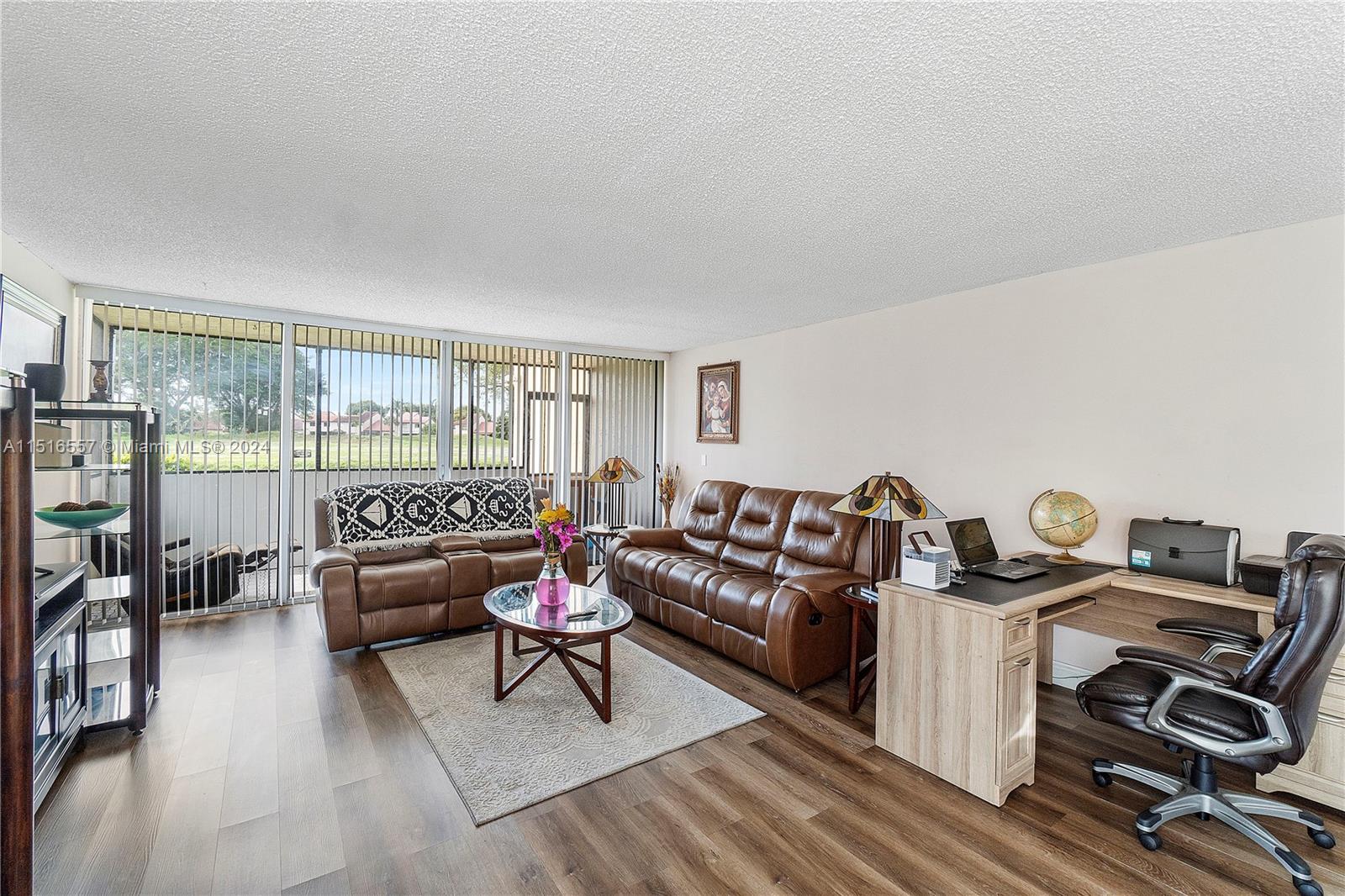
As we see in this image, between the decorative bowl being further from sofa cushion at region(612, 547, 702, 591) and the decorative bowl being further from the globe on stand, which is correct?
the globe on stand

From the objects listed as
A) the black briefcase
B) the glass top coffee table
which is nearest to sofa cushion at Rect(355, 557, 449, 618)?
the glass top coffee table

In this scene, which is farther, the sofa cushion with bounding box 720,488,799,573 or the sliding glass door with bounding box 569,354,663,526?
the sliding glass door with bounding box 569,354,663,526

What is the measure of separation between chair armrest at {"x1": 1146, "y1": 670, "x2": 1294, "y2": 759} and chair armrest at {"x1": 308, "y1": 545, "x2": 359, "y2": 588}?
4.22 meters

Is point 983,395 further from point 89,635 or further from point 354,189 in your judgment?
point 89,635

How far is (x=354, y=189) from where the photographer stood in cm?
241

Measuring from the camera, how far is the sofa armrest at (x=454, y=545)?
→ 4461mm

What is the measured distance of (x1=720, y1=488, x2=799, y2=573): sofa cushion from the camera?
4.32m

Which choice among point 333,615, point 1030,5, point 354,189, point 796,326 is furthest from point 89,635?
point 796,326

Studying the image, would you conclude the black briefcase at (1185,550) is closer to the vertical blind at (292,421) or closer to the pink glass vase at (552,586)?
the pink glass vase at (552,586)

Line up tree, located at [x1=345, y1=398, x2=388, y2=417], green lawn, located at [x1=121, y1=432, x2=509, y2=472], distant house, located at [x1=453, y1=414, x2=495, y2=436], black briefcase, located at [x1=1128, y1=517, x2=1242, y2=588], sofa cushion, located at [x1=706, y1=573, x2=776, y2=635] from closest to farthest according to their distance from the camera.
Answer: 1. black briefcase, located at [x1=1128, y1=517, x2=1242, y2=588]
2. sofa cushion, located at [x1=706, y1=573, x2=776, y2=635]
3. green lawn, located at [x1=121, y1=432, x2=509, y2=472]
4. tree, located at [x1=345, y1=398, x2=388, y2=417]
5. distant house, located at [x1=453, y1=414, x2=495, y2=436]

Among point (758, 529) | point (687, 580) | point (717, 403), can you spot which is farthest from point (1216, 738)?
point (717, 403)

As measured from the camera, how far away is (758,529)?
4508 mm

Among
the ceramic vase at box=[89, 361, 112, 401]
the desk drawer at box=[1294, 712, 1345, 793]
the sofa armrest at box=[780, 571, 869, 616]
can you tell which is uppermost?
the ceramic vase at box=[89, 361, 112, 401]

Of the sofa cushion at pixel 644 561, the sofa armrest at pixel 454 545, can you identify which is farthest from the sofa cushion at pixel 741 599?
the sofa armrest at pixel 454 545
